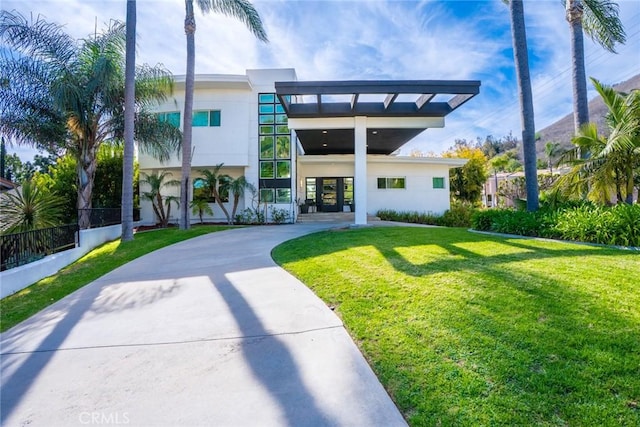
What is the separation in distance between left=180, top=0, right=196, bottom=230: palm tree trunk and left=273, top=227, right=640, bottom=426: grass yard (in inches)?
350

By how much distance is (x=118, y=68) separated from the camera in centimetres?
1124

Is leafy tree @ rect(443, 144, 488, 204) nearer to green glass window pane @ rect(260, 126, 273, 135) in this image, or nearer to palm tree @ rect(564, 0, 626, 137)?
palm tree @ rect(564, 0, 626, 137)

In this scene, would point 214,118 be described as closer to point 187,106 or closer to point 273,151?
point 273,151

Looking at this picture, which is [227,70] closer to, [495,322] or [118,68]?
[118,68]

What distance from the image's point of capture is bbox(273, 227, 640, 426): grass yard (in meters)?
2.24

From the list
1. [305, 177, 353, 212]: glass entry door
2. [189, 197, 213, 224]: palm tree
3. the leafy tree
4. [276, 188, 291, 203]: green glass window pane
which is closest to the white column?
[276, 188, 291, 203]: green glass window pane

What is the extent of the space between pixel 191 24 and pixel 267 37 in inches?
120

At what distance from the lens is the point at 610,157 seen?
7660 millimetres

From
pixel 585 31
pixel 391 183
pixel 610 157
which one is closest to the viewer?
pixel 610 157

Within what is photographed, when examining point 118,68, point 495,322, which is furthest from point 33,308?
point 118,68

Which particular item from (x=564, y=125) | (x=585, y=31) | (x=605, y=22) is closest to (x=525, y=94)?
(x=605, y=22)

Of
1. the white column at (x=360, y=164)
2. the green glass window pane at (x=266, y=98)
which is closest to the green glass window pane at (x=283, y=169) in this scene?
the green glass window pane at (x=266, y=98)

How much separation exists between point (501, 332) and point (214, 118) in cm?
1688
